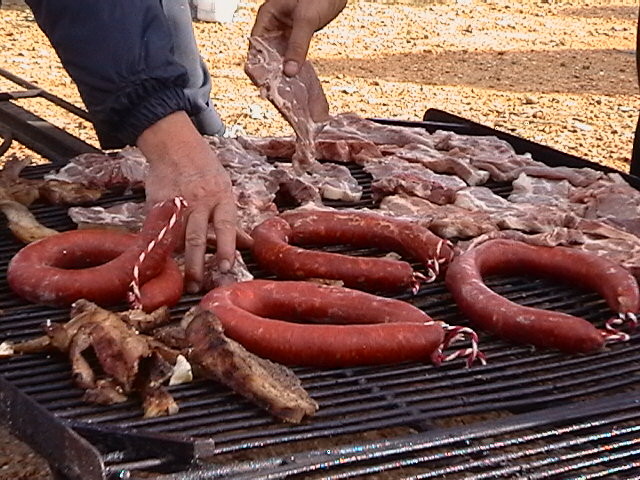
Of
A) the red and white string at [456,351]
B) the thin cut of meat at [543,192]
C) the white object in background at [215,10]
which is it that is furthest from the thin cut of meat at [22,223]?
the white object in background at [215,10]

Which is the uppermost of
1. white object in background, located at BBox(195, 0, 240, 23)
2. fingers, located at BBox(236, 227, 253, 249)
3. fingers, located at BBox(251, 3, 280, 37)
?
fingers, located at BBox(251, 3, 280, 37)

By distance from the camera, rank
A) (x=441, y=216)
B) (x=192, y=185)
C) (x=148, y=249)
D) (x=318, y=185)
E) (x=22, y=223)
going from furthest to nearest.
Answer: (x=318, y=185) < (x=441, y=216) < (x=22, y=223) < (x=192, y=185) < (x=148, y=249)

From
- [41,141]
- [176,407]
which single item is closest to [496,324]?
[176,407]

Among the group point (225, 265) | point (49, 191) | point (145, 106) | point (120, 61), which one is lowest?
point (49, 191)

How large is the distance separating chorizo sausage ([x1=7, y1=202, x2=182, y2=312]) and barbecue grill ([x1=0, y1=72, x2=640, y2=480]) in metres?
0.08

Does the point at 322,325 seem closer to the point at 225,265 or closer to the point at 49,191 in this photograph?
the point at 225,265

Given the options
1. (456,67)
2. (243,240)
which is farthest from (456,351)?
(456,67)

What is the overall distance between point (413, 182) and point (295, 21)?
2.66 feet

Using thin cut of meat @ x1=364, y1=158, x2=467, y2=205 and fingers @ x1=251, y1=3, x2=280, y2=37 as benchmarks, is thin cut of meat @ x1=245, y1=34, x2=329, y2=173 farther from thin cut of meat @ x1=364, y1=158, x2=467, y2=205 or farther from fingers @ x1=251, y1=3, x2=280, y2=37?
thin cut of meat @ x1=364, y1=158, x2=467, y2=205

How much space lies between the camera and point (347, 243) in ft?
12.5

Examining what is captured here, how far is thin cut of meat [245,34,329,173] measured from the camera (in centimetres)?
411

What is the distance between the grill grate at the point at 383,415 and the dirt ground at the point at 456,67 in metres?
5.14

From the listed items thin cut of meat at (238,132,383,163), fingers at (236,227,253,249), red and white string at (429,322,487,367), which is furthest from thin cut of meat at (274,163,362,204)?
red and white string at (429,322,487,367)

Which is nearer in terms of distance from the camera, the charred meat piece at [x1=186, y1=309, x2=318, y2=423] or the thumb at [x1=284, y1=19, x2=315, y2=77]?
the charred meat piece at [x1=186, y1=309, x2=318, y2=423]
